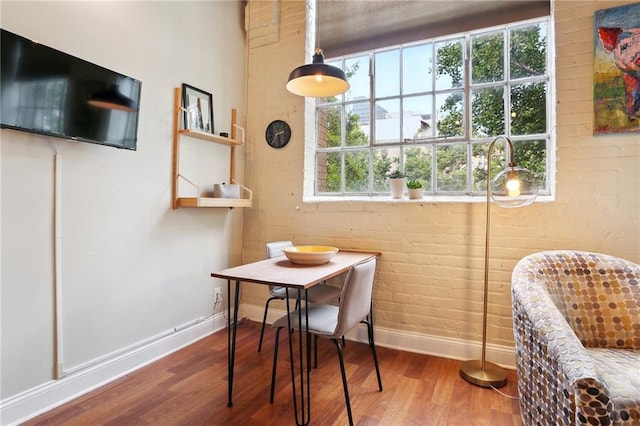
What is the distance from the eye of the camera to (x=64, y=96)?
178 cm

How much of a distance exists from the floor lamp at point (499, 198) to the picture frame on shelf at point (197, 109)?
83.8 inches

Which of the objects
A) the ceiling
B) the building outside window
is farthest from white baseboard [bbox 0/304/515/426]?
the ceiling

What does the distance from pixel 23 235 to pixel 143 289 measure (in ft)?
2.66

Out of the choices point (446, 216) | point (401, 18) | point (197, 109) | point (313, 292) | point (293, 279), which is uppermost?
point (401, 18)

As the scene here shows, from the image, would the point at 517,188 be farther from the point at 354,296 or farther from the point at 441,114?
the point at 354,296

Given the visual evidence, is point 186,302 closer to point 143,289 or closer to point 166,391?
point 143,289

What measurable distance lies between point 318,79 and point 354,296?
1256 mm

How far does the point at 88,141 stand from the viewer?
1.89 metres

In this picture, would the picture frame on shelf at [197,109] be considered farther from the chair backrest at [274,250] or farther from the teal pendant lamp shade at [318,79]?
the chair backrest at [274,250]

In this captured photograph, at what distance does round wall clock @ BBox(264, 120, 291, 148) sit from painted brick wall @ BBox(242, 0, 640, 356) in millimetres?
57

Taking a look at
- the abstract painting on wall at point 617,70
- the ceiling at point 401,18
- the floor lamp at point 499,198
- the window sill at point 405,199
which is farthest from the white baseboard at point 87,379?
the abstract painting on wall at point 617,70

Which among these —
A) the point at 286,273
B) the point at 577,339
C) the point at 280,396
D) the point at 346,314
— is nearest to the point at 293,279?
the point at 286,273

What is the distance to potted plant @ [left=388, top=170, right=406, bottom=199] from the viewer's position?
273cm

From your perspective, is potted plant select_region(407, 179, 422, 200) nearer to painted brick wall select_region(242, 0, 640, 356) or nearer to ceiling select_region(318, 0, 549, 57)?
painted brick wall select_region(242, 0, 640, 356)
